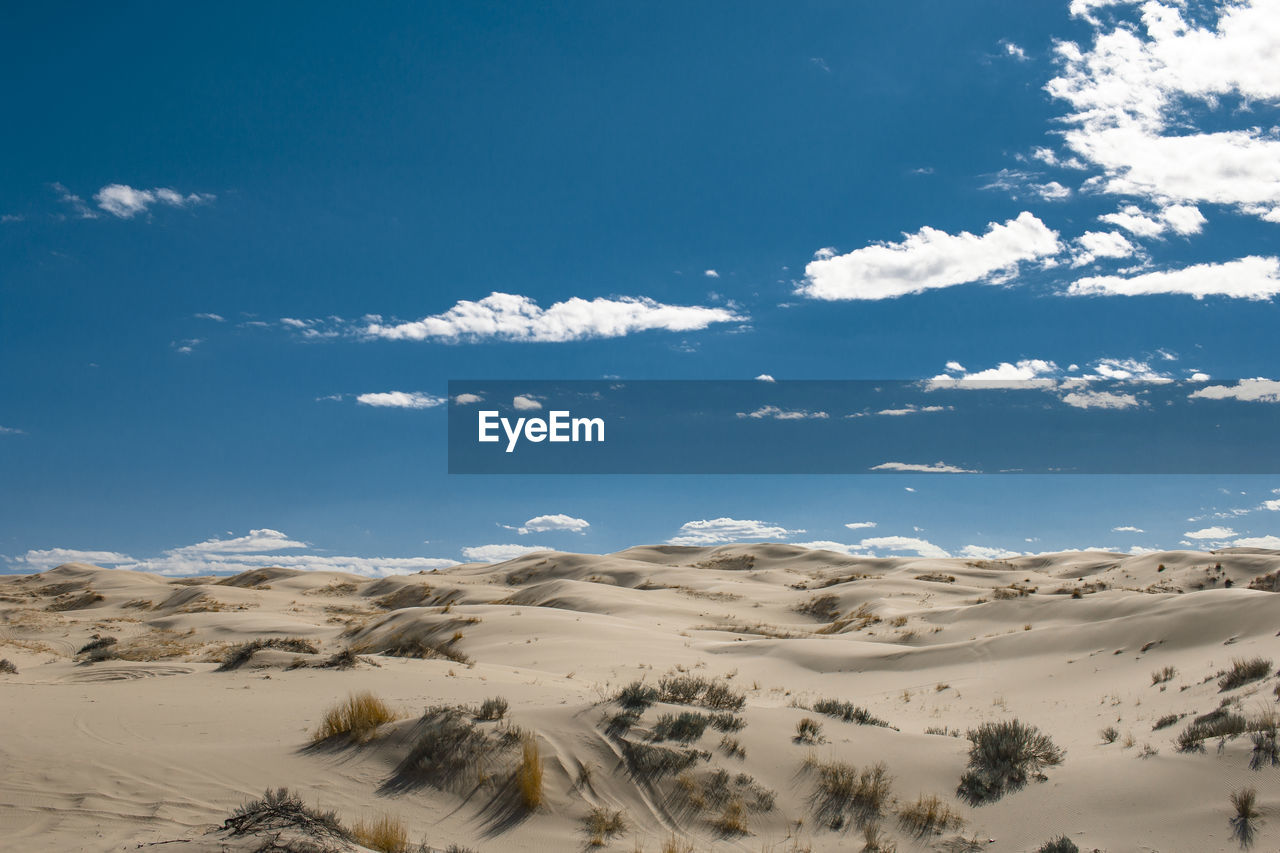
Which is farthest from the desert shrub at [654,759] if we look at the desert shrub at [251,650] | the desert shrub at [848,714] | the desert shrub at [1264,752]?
the desert shrub at [251,650]

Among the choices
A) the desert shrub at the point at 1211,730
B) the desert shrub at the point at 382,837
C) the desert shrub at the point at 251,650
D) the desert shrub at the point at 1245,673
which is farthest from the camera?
the desert shrub at the point at 251,650

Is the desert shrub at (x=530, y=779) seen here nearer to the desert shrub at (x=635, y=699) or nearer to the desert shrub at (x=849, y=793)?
the desert shrub at (x=635, y=699)

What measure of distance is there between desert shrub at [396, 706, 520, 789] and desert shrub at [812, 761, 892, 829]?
3.31 m

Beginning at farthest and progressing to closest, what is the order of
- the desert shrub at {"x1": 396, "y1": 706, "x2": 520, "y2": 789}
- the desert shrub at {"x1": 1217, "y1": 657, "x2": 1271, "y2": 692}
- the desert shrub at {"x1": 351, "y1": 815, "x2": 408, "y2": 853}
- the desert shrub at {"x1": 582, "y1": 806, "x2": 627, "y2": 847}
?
the desert shrub at {"x1": 1217, "y1": 657, "x2": 1271, "y2": 692}
the desert shrub at {"x1": 396, "y1": 706, "x2": 520, "y2": 789}
the desert shrub at {"x1": 582, "y1": 806, "x2": 627, "y2": 847}
the desert shrub at {"x1": 351, "y1": 815, "x2": 408, "y2": 853}

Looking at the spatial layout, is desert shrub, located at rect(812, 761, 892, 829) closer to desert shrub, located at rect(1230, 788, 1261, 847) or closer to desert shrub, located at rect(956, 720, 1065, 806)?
desert shrub, located at rect(956, 720, 1065, 806)

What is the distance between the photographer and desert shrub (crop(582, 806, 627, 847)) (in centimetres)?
759

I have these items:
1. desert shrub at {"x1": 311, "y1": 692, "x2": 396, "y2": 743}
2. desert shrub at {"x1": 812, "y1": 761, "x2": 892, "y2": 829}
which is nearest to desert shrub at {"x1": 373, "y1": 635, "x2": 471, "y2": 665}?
desert shrub at {"x1": 311, "y1": 692, "x2": 396, "y2": 743}

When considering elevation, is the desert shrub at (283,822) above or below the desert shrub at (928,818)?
above

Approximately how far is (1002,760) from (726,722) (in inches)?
118

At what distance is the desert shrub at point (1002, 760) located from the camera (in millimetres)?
8422

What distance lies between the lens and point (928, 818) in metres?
7.95

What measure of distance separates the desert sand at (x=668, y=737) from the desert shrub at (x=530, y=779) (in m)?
0.03

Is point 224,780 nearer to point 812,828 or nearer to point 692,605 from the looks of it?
point 812,828

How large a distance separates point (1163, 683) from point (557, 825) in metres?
11.2
